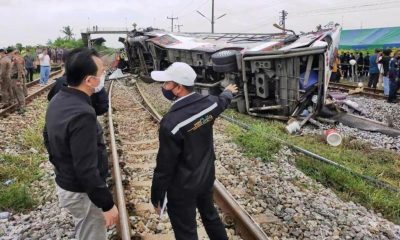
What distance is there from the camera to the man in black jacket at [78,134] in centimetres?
245

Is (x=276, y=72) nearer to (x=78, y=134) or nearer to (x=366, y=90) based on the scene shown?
(x=366, y=90)

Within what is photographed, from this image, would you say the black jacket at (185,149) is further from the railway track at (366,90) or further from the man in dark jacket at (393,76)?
the railway track at (366,90)

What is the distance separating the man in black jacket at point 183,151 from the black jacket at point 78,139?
0.49 m

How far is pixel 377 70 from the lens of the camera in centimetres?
1565

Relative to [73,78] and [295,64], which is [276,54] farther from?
[73,78]

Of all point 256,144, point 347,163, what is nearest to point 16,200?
point 256,144

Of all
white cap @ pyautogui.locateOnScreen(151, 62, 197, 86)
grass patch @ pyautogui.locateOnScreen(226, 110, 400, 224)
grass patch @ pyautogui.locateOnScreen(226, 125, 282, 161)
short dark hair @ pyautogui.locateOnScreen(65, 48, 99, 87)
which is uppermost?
short dark hair @ pyautogui.locateOnScreen(65, 48, 99, 87)

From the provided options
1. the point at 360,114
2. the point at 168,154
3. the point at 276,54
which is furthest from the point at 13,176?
the point at 360,114

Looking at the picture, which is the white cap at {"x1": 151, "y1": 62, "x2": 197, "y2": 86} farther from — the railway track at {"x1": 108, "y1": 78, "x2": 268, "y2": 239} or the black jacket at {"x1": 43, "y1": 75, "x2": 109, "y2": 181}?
the railway track at {"x1": 108, "y1": 78, "x2": 268, "y2": 239}

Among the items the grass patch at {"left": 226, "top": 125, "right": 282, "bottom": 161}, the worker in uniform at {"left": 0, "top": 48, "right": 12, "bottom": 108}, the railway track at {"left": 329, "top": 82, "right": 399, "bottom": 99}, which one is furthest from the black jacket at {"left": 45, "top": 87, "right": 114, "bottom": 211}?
the railway track at {"left": 329, "top": 82, "right": 399, "bottom": 99}

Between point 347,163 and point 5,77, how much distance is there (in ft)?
30.7

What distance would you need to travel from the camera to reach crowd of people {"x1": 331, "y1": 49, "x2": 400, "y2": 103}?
1287cm

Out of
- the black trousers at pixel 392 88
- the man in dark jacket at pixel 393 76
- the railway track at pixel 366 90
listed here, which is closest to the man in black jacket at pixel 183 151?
the man in dark jacket at pixel 393 76

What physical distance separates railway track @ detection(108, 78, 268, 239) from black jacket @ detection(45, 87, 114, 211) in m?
1.18
